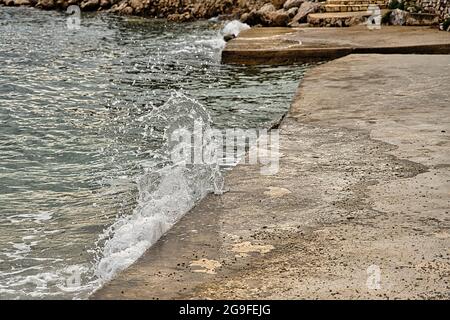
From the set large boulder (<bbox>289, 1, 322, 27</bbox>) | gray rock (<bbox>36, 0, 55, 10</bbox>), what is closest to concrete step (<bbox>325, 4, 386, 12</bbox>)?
large boulder (<bbox>289, 1, 322, 27</bbox>)

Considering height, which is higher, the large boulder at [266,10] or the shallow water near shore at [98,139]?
the large boulder at [266,10]

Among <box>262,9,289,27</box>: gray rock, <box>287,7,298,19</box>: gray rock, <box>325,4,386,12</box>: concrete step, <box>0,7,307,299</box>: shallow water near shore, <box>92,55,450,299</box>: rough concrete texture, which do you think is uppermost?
<box>325,4,386,12</box>: concrete step

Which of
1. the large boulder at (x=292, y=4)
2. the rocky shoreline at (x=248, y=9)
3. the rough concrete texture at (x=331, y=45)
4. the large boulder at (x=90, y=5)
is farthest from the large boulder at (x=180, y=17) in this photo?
the rough concrete texture at (x=331, y=45)

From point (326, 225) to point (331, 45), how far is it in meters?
9.33

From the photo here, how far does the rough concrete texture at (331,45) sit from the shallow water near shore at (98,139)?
474 millimetres

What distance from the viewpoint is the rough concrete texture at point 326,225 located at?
3.35 m

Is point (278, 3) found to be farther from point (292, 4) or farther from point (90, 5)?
point (90, 5)

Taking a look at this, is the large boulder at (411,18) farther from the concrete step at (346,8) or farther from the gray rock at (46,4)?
the gray rock at (46,4)

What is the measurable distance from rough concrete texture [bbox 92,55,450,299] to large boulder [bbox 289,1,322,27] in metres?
11.2

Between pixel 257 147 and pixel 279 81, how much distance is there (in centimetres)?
556

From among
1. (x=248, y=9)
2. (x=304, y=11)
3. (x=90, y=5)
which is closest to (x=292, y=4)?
(x=304, y=11)

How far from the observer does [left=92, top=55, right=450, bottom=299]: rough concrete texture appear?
335 cm

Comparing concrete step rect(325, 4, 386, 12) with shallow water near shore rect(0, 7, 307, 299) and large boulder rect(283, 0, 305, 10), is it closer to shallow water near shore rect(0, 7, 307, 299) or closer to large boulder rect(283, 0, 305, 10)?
large boulder rect(283, 0, 305, 10)

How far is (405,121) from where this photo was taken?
21.0 ft
